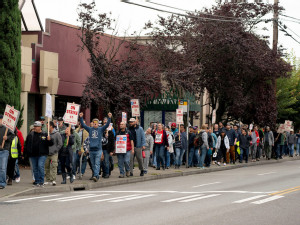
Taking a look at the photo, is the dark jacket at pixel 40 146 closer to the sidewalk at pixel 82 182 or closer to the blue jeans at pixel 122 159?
the sidewalk at pixel 82 182

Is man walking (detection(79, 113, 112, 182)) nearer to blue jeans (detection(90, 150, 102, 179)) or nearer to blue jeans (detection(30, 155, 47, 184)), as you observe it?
blue jeans (detection(90, 150, 102, 179))

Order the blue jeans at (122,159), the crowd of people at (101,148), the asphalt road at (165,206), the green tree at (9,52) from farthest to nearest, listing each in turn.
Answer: the green tree at (9,52), the blue jeans at (122,159), the crowd of people at (101,148), the asphalt road at (165,206)

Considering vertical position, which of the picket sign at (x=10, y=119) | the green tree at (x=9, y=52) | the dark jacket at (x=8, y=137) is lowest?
the dark jacket at (x=8, y=137)

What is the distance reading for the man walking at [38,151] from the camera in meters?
16.5

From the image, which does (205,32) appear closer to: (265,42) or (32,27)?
(265,42)

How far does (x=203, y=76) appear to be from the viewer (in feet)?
109

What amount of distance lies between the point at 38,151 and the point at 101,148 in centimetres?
256

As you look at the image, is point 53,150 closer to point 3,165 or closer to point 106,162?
point 3,165

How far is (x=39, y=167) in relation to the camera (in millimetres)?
16469

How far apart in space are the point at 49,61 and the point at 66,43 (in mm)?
2220

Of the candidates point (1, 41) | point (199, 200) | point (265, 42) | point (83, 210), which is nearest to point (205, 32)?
point (265, 42)

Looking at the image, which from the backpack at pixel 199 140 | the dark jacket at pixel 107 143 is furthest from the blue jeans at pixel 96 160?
the backpack at pixel 199 140

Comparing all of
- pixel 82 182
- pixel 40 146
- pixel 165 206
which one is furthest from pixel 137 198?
pixel 82 182

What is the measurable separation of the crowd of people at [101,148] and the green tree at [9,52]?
201 cm
